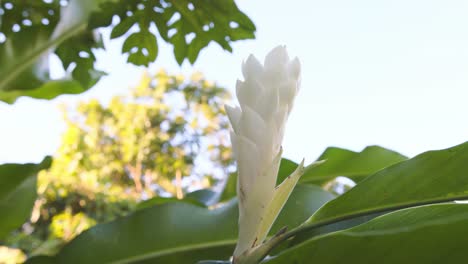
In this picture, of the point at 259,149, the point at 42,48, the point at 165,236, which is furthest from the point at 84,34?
the point at 259,149

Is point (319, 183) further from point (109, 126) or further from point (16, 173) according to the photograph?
point (109, 126)

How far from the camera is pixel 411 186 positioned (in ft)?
1.84

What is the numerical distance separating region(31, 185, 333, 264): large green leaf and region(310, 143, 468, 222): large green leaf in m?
0.23

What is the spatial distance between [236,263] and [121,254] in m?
0.41

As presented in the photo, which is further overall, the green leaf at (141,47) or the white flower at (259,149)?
the green leaf at (141,47)

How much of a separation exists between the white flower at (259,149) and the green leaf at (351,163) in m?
0.43

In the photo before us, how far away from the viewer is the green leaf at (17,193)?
84cm

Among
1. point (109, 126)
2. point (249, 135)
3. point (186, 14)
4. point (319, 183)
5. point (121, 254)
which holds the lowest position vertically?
point (109, 126)

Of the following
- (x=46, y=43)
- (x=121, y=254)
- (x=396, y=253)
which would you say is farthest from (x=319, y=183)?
(x=46, y=43)

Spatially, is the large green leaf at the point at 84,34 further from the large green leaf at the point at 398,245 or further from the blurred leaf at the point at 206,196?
the large green leaf at the point at 398,245

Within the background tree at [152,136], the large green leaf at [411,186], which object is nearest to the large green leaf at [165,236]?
the large green leaf at [411,186]

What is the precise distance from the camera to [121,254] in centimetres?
80

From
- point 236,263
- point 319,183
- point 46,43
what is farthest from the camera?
point 46,43

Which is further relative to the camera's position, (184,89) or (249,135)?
(184,89)
